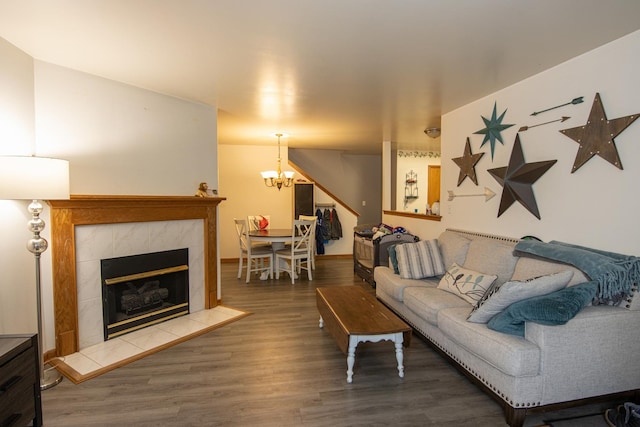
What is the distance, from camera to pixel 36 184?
208 centimetres

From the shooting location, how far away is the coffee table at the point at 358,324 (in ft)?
7.68

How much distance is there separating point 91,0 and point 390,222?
4.86m

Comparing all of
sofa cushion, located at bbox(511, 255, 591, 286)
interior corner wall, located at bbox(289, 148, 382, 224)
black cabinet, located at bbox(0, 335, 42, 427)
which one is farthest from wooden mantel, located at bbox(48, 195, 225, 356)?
interior corner wall, located at bbox(289, 148, 382, 224)

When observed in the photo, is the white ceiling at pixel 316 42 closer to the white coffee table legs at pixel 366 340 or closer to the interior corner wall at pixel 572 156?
the interior corner wall at pixel 572 156

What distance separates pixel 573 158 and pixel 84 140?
4.01 meters

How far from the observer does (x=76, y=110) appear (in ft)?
9.21

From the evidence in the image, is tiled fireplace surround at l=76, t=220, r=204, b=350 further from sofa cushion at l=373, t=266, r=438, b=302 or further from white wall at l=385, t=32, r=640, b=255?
white wall at l=385, t=32, r=640, b=255

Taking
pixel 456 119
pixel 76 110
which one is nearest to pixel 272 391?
pixel 76 110

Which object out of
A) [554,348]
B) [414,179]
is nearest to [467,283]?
[554,348]

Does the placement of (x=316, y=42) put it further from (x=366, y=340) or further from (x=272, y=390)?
(x=272, y=390)

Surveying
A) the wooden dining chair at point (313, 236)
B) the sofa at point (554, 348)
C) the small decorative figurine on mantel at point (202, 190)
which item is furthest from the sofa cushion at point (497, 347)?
the wooden dining chair at point (313, 236)

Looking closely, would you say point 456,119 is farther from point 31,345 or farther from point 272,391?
point 31,345

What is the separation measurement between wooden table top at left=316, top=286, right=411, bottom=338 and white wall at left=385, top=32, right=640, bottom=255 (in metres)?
1.50

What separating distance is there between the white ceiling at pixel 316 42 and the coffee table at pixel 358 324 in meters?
1.98
